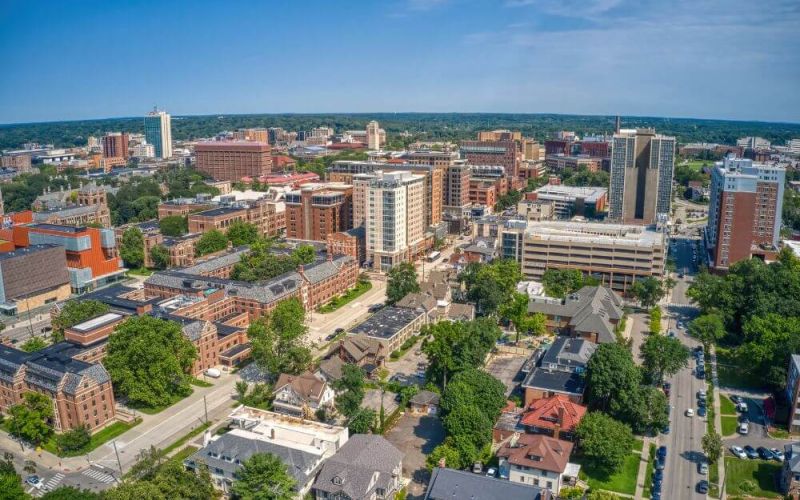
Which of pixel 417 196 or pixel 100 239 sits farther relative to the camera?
pixel 417 196

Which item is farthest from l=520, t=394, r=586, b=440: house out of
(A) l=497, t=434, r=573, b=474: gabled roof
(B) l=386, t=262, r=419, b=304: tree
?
(B) l=386, t=262, r=419, b=304: tree

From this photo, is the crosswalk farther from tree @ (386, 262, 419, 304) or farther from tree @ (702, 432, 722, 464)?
tree @ (702, 432, 722, 464)

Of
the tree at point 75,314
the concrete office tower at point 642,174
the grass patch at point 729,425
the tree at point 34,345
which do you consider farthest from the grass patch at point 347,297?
the concrete office tower at point 642,174

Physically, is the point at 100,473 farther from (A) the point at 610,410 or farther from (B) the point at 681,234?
(B) the point at 681,234

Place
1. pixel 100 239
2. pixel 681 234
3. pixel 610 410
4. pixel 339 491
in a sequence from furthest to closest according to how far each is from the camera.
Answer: pixel 681 234 → pixel 100 239 → pixel 610 410 → pixel 339 491

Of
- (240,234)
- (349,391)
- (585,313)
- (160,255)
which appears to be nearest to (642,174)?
(585,313)

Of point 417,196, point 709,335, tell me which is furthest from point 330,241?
point 709,335

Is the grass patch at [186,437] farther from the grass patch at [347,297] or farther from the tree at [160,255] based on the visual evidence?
the tree at [160,255]
